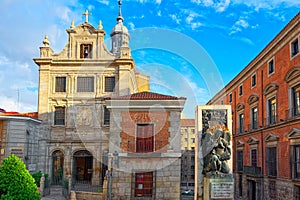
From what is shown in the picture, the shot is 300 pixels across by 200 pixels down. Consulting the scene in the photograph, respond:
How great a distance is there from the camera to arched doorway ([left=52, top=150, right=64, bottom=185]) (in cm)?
2753

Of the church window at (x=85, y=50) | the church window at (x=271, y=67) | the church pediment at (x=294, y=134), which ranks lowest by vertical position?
the church pediment at (x=294, y=134)

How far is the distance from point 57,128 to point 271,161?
1826 cm

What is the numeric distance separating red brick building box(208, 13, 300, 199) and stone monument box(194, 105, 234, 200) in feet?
27.6

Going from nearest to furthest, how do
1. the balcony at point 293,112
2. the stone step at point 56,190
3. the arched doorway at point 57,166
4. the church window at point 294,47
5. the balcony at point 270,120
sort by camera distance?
1. the balcony at point 293,112
2. the church window at point 294,47
3. the stone step at point 56,190
4. the balcony at point 270,120
5. the arched doorway at point 57,166

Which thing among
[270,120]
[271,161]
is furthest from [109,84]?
[271,161]

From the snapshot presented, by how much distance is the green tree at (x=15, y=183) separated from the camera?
1027 centimetres

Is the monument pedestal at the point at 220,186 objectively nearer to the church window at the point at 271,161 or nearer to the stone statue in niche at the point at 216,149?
the stone statue in niche at the point at 216,149

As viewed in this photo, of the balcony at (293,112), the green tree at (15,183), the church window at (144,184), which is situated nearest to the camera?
the green tree at (15,183)

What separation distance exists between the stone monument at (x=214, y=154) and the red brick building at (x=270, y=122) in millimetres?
8409

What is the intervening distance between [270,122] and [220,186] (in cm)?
1431

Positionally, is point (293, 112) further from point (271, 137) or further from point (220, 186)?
point (220, 186)

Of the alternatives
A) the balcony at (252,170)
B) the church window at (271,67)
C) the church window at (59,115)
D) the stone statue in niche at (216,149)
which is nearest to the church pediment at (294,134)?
the church window at (271,67)

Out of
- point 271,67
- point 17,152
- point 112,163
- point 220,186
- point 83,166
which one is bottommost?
point 83,166

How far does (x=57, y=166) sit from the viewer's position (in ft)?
92.4
